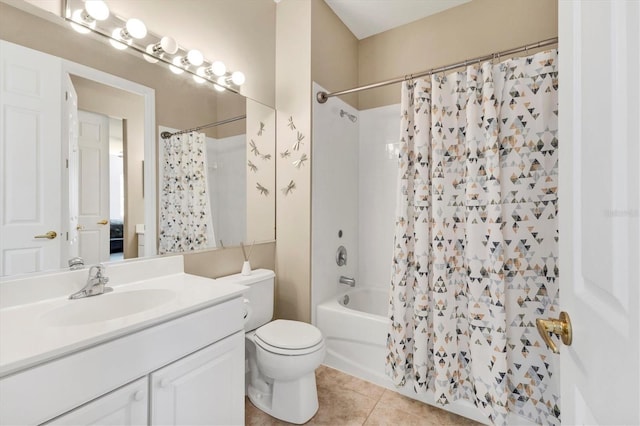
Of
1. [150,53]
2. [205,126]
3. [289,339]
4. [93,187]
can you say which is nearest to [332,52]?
[205,126]

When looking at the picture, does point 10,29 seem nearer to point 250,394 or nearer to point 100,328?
point 100,328

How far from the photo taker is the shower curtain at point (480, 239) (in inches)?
54.3

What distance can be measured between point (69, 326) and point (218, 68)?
1531 mm

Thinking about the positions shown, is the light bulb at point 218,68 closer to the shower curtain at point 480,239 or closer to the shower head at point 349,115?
the shower head at point 349,115

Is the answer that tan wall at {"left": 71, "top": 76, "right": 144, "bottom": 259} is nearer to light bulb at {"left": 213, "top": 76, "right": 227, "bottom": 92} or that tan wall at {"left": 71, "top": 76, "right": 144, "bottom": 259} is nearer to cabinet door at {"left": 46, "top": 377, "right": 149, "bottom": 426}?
light bulb at {"left": 213, "top": 76, "right": 227, "bottom": 92}

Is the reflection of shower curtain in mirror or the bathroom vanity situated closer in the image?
the bathroom vanity

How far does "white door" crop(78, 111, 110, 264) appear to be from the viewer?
4.09 feet

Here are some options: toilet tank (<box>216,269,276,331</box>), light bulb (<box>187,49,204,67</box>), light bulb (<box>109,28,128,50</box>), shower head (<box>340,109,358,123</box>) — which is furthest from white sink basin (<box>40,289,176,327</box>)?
shower head (<box>340,109,358,123</box>)

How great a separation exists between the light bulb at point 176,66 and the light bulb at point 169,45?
9cm

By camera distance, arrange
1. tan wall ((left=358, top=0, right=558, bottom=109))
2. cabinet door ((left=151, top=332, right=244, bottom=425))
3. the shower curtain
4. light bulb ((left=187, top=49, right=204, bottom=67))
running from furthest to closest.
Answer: tan wall ((left=358, top=0, right=558, bottom=109))
light bulb ((left=187, top=49, right=204, bottom=67))
the shower curtain
cabinet door ((left=151, top=332, right=244, bottom=425))

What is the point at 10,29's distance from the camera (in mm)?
1050

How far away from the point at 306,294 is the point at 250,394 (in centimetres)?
71

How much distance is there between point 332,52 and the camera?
2311 mm

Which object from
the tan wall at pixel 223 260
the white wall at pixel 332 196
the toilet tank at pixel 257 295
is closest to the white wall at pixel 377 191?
the white wall at pixel 332 196
